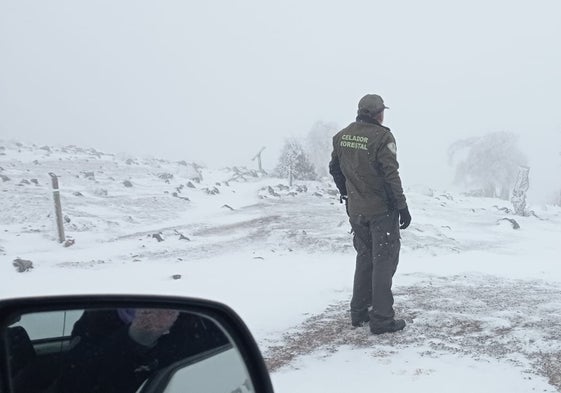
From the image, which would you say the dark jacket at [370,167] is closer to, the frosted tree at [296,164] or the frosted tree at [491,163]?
the frosted tree at [296,164]

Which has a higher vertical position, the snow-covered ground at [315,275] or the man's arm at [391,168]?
the man's arm at [391,168]

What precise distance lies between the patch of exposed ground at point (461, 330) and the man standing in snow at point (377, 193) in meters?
0.30

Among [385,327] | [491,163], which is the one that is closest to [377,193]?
[385,327]

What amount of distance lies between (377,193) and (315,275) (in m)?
3.79

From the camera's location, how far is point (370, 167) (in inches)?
203

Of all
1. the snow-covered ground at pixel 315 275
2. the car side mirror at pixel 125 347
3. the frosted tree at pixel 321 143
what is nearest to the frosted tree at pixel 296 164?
the snow-covered ground at pixel 315 275

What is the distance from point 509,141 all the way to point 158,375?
1900 inches

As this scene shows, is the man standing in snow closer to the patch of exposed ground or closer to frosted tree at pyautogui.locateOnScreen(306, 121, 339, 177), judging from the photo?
the patch of exposed ground

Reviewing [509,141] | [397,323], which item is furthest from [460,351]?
[509,141]

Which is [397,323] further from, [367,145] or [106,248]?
[106,248]

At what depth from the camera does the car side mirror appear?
1.33m

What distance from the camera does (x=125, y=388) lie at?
1431 mm

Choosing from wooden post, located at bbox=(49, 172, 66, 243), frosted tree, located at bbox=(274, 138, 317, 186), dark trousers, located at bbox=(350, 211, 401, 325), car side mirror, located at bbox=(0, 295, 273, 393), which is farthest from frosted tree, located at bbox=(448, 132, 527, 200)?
car side mirror, located at bbox=(0, 295, 273, 393)

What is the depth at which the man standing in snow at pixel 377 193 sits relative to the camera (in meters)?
5.07
